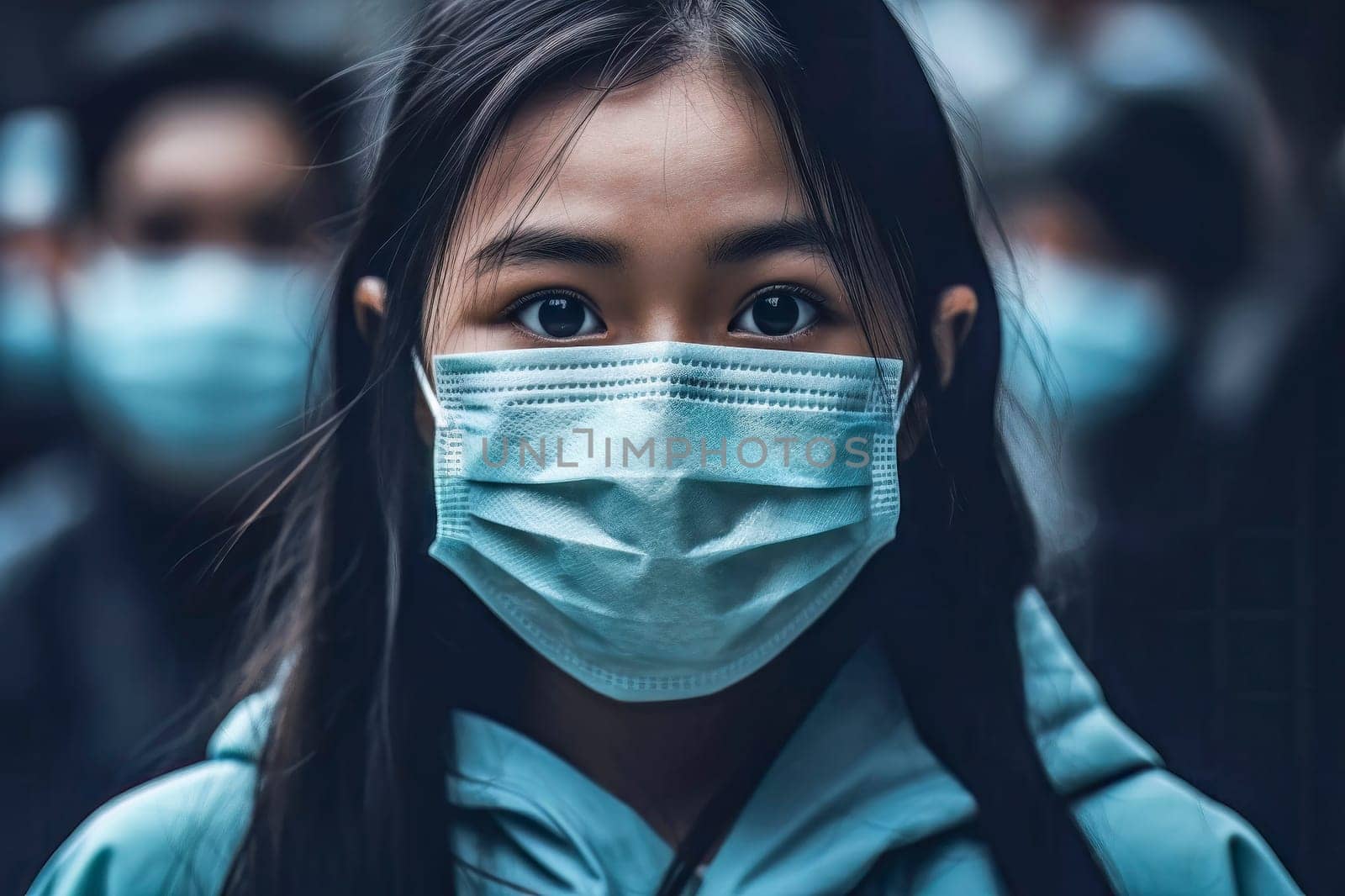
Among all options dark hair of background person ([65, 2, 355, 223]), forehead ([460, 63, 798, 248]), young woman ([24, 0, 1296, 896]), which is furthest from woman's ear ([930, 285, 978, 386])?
dark hair of background person ([65, 2, 355, 223])

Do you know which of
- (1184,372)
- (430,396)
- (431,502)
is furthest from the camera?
(1184,372)

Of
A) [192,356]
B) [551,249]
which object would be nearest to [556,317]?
[551,249]

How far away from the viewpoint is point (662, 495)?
57.1 inches

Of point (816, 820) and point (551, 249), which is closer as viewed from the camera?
point (551, 249)

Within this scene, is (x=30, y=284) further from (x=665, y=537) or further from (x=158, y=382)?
(x=665, y=537)

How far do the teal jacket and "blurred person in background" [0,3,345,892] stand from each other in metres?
0.41

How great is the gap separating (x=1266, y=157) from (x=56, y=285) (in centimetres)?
218

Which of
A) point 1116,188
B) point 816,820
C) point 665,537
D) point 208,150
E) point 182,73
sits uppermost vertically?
point 182,73

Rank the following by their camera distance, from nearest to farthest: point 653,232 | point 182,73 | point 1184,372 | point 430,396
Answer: point 653,232 < point 430,396 < point 1184,372 < point 182,73

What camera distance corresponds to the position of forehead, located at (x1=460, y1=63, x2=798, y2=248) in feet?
4.77

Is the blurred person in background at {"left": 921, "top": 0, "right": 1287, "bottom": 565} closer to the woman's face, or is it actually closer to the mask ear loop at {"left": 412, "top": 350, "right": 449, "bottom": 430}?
the woman's face

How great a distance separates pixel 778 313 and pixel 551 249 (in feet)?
0.95

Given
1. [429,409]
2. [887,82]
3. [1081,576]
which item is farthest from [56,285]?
[1081,576]

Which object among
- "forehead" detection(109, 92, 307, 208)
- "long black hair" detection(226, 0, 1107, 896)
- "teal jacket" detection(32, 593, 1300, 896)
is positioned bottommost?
"teal jacket" detection(32, 593, 1300, 896)
